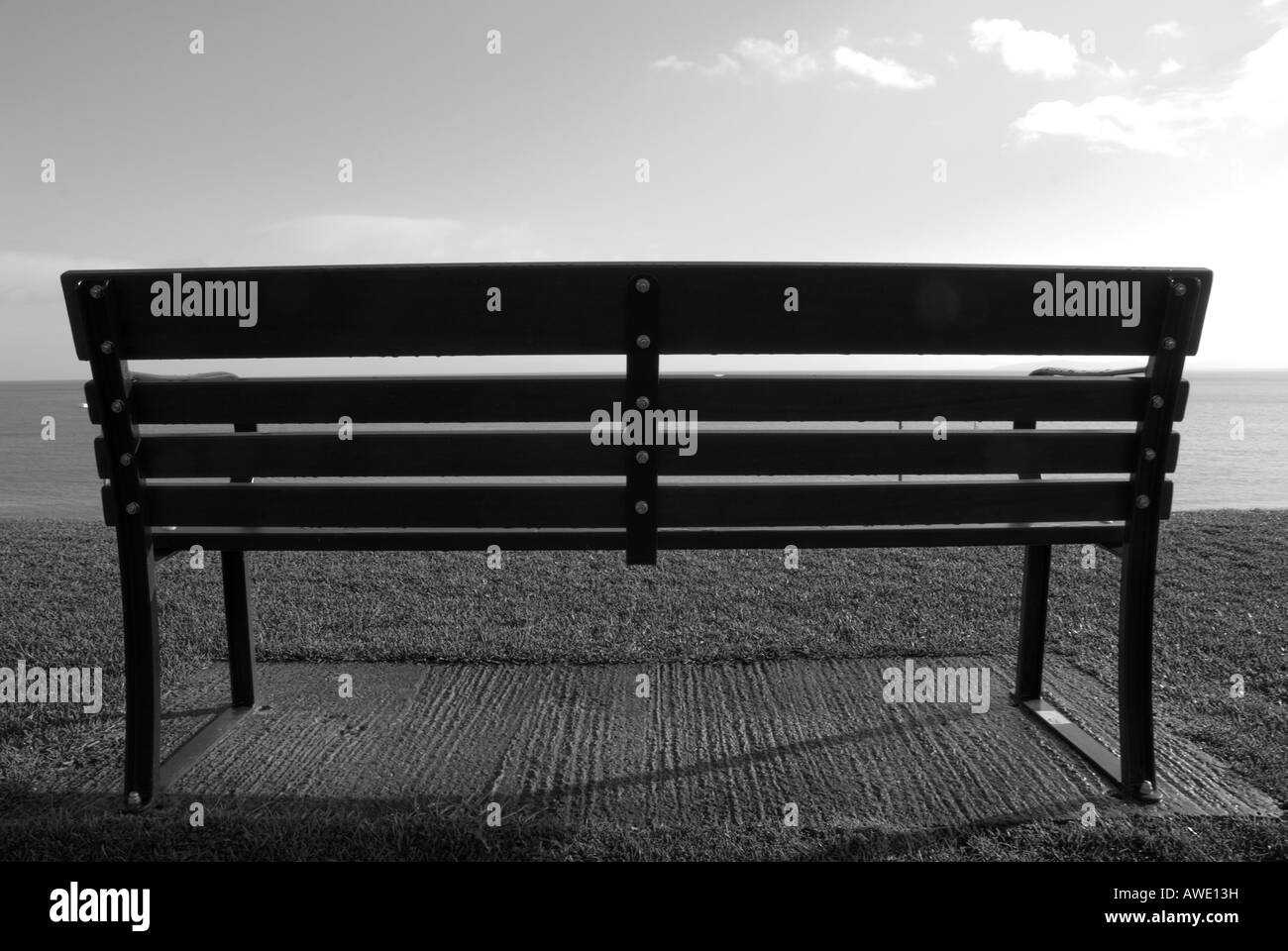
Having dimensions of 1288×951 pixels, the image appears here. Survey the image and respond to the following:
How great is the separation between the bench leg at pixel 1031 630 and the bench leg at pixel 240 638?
9.18 ft

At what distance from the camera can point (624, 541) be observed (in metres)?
2.87

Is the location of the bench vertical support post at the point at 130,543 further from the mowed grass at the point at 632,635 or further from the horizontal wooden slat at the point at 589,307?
the mowed grass at the point at 632,635

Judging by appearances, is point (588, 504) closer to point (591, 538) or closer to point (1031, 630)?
point (591, 538)

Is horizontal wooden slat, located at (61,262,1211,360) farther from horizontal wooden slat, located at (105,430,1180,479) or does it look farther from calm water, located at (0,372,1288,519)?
calm water, located at (0,372,1288,519)

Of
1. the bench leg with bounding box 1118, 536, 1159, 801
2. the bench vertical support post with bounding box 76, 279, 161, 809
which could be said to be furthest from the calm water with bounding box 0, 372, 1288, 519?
the bench vertical support post with bounding box 76, 279, 161, 809

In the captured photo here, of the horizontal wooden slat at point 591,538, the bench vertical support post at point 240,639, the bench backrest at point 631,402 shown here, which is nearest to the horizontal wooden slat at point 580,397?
the bench backrest at point 631,402

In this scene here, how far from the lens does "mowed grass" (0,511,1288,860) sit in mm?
2631

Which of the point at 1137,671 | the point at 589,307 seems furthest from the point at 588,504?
the point at 1137,671

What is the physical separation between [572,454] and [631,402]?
224 mm

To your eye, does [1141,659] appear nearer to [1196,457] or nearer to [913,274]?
[913,274]

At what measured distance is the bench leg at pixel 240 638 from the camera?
353 cm

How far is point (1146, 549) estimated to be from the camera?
9.66 ft

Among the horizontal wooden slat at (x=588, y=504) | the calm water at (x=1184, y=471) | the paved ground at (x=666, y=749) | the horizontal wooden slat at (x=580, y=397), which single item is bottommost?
the calm water at (x=1184, y=471)
